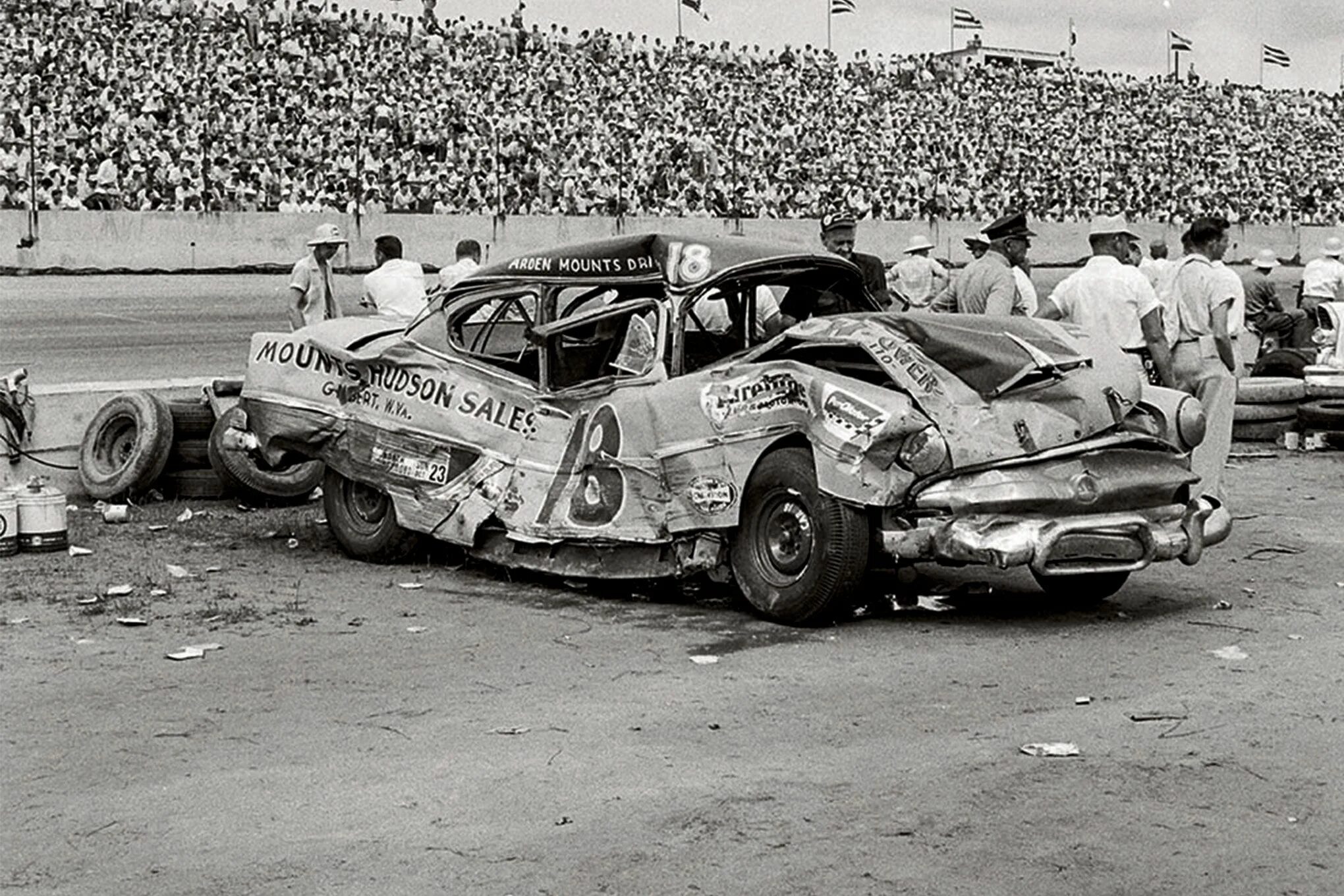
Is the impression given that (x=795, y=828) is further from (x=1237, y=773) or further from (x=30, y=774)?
(x=30, y=774)

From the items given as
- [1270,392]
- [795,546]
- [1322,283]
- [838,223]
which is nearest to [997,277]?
[838,223]

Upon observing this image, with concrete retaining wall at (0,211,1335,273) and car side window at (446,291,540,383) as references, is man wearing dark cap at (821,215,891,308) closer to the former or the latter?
car side window at (446,291,540,383)

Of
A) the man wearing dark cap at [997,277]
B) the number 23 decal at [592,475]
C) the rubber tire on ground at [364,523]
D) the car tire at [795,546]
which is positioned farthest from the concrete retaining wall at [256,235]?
the car tire at [795,546]

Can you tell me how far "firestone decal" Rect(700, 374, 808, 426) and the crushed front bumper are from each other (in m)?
0.72

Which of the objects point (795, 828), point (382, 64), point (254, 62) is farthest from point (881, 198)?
point (795, 828)

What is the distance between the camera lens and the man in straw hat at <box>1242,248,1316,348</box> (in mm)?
18156

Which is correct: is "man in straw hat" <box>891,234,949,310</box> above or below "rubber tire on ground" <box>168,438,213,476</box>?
above

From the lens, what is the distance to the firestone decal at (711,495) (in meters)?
7.88

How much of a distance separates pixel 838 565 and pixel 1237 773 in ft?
7.65

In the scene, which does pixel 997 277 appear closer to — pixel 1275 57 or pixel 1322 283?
pixel 1322 283

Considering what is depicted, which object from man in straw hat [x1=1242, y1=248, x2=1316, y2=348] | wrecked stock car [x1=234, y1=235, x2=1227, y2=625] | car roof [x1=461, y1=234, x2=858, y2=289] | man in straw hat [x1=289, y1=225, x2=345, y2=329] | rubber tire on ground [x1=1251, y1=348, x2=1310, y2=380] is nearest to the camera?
wrecked stock car [x1=234, y1=235, x2=1227, y2=625]

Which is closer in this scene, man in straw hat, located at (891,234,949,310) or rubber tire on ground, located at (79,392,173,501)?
rubber tire on ground, located at (79,392,173,501)

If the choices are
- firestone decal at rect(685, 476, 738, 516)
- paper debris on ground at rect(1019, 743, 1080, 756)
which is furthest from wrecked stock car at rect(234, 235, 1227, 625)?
paper debris on ground at rect(1019, 743, 1080, 756)

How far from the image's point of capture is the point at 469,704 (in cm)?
634
